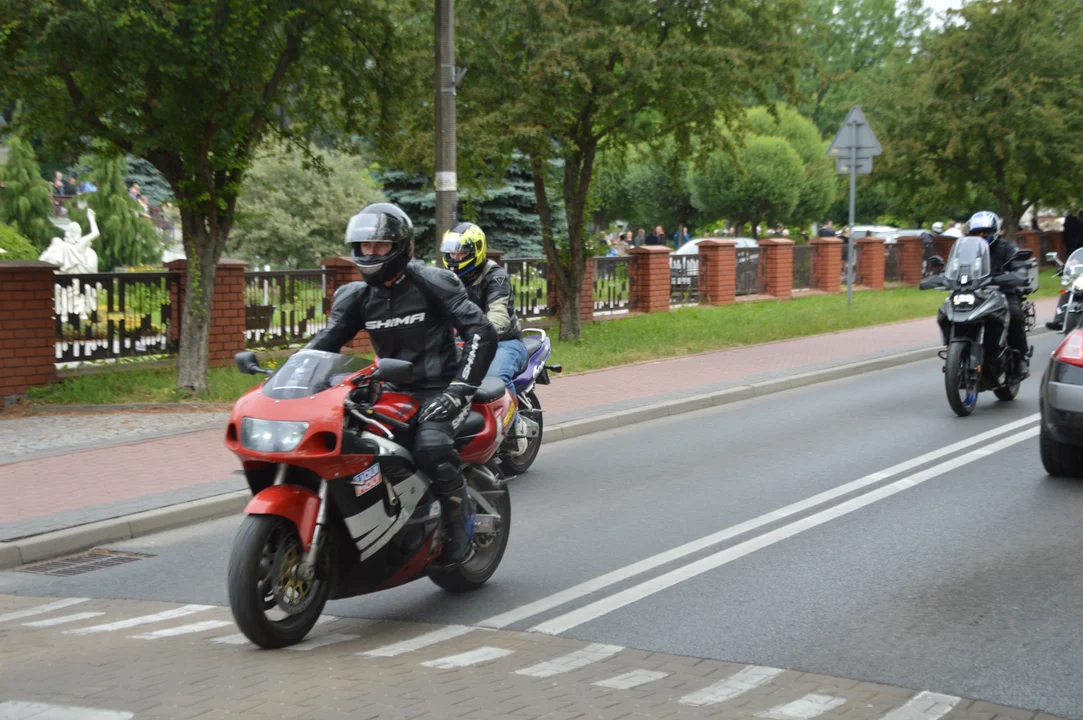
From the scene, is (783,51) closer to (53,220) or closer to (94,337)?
(94,337)

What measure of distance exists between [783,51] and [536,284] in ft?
19.1

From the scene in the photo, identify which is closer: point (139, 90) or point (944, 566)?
point (944, 566)

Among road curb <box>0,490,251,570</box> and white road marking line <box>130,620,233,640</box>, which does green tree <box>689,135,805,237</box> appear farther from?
white road marking line <box>130,620,233,640</box>

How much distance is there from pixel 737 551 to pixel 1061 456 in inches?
134

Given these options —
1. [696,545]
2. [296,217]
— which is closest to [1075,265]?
[696,545]

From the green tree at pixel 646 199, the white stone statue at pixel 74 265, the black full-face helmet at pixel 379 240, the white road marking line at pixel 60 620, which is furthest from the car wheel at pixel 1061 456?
the green tree at pixel 646 199

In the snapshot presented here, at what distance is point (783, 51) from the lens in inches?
763

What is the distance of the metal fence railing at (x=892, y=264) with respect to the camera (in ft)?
115

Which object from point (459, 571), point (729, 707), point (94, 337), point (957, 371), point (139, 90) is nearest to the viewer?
point (729, 707)

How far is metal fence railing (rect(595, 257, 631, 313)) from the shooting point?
23.9 m

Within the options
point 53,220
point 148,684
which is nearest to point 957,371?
point 148,684

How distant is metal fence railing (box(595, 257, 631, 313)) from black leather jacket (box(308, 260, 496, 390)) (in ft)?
57.4

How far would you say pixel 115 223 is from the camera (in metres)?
32.0

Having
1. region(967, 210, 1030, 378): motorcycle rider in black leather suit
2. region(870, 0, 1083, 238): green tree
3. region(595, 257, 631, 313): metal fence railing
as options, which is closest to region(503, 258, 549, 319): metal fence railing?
region(595, 257, 631, 313): metal fence railing
